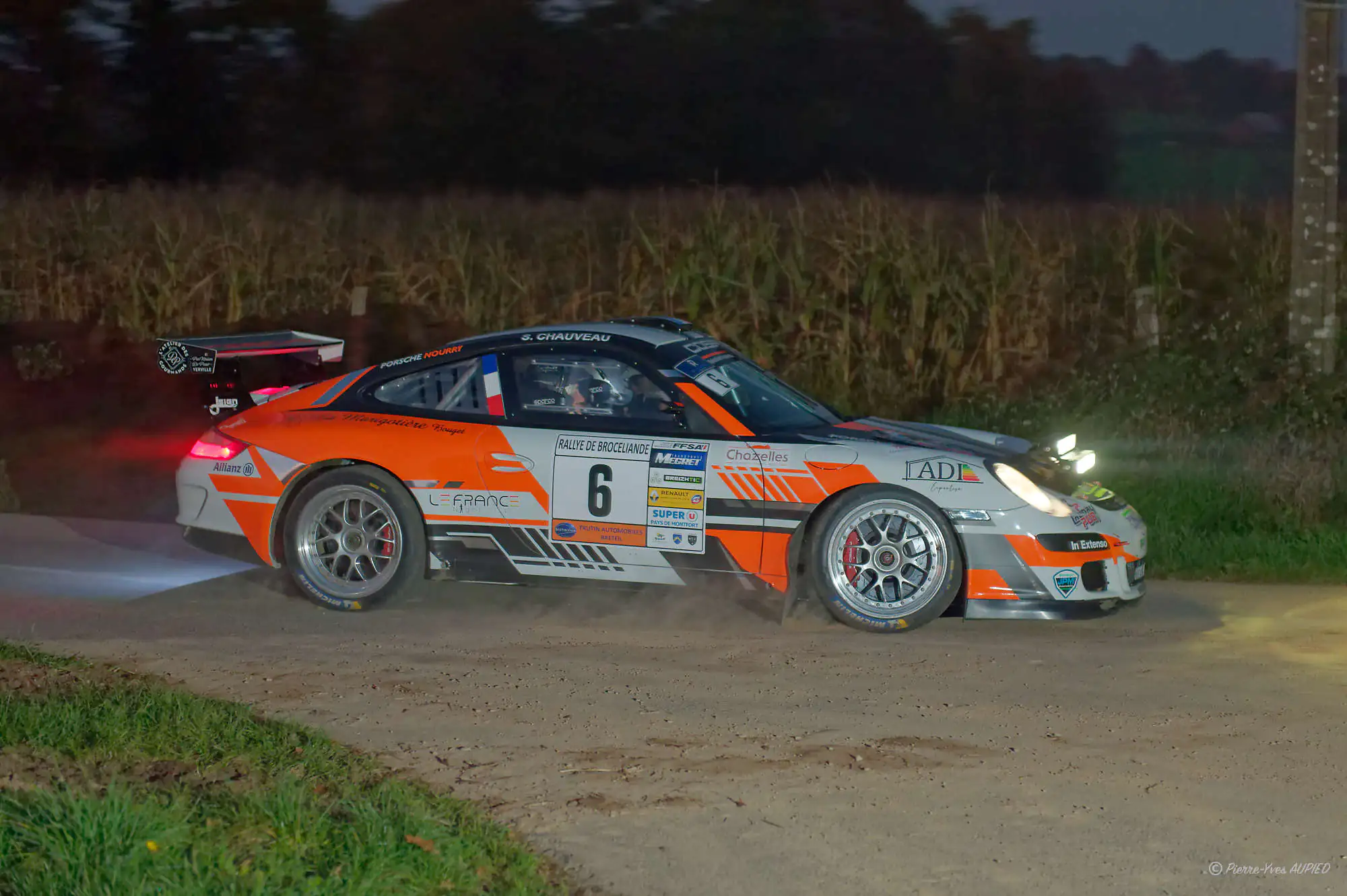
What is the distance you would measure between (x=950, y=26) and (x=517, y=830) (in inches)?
1847

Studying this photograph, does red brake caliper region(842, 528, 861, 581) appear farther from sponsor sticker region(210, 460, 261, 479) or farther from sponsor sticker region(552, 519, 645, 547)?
sponsor sticker region(210, 460, 261, 479)

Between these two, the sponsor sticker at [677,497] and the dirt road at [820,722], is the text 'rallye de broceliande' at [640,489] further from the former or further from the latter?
the dirt road at [820,722]

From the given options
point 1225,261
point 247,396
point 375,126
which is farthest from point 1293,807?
point 375,126

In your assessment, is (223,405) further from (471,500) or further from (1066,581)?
(1066,581)

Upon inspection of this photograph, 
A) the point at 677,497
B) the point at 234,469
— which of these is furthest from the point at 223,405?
the point at 677,497

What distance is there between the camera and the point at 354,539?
8344mm

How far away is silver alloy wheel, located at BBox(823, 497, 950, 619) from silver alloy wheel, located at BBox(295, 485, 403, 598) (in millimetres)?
2203

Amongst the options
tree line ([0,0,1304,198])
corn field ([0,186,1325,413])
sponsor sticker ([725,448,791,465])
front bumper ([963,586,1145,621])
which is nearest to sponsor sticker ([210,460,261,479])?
sponsor sticker ([725,448,791,465])

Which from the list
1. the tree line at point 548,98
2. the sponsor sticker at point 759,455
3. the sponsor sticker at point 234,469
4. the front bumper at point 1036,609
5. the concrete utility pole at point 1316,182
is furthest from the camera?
the tree line at point 548,98

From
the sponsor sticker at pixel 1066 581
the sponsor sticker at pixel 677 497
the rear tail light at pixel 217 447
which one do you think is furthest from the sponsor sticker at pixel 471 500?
the sponsor sticker at pixel 1066 581

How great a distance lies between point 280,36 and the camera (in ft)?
152

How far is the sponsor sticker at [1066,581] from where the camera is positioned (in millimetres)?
7469

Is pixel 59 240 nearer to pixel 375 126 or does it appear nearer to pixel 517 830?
pixel 517 830

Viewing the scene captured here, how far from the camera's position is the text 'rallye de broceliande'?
7586 millimetres
